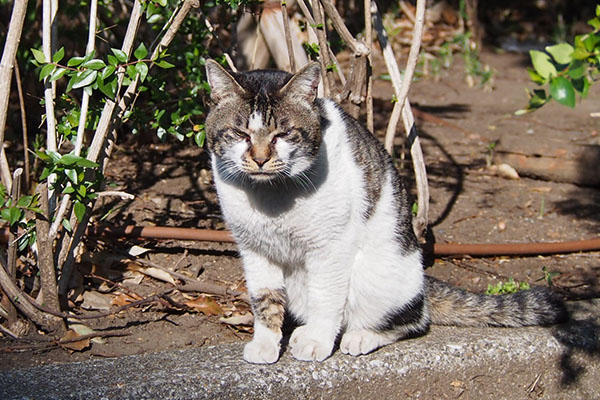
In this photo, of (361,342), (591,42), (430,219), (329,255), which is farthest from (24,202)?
(430,219)

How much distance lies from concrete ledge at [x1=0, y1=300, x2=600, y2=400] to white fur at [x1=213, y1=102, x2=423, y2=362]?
4.3 inches

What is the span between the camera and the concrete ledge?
241cm

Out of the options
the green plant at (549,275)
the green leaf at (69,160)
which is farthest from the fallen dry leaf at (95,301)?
the green plant at (549,275)

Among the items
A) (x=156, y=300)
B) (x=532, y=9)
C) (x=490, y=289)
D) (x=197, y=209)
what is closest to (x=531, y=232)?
(x=490, y=289)

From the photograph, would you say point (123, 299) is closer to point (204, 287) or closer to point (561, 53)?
point (204, 287)

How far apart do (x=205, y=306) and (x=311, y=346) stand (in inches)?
28.6

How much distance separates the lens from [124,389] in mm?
2363

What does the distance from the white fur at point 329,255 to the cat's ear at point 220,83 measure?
251mm

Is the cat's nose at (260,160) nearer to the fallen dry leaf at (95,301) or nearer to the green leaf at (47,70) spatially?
the green leaf at (47,70)

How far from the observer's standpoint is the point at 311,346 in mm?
2715

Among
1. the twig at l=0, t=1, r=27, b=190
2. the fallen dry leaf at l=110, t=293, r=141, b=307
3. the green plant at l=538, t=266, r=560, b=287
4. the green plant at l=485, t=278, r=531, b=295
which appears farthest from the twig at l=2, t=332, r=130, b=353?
the green plant at l=538, t=266, r=560, b=287

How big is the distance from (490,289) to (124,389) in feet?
5.92

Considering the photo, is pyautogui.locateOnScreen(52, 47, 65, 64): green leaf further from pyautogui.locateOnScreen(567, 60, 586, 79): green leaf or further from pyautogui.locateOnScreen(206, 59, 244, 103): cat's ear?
pyautogui.locateOnScreen(567, 60, 586, 79): green leaf

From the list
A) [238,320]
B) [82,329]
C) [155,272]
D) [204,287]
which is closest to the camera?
[82,329]
